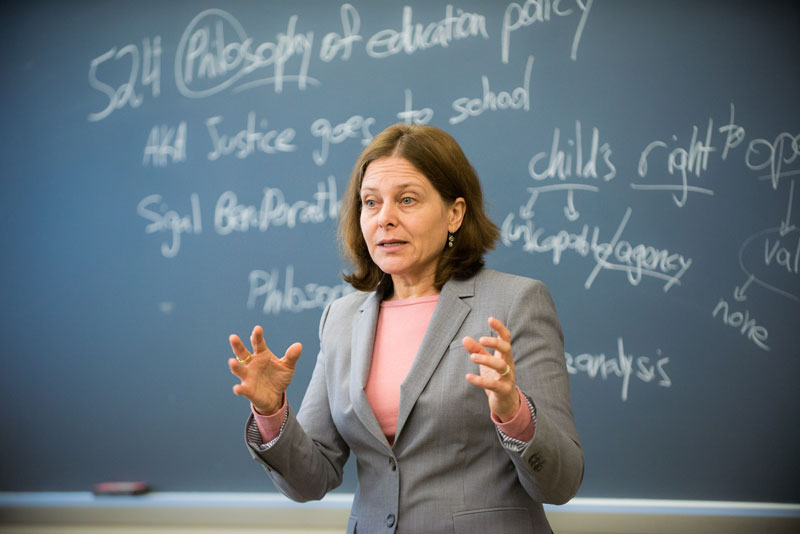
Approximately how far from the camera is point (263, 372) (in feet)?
4.22

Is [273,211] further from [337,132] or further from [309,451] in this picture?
[309,451]

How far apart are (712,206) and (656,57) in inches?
22.3

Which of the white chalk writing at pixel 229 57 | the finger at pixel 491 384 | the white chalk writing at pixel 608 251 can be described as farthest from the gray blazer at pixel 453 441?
the white chalk writing at pixel 229 57

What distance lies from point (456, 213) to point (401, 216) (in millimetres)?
149

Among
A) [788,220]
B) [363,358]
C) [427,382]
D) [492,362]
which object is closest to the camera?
[492,362]

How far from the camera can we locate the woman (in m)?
1.24

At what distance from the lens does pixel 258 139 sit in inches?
108

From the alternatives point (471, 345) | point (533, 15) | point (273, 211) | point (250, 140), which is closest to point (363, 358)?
point (471, 345)

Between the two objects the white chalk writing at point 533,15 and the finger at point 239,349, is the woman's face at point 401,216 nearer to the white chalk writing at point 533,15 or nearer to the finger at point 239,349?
the finger at point 239,349

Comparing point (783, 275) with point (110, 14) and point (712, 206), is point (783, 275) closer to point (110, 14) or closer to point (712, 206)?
point (712, 206)

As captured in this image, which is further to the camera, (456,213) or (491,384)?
(456,213)

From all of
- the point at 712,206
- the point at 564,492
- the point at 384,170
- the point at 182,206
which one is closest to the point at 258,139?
the point at 182,206

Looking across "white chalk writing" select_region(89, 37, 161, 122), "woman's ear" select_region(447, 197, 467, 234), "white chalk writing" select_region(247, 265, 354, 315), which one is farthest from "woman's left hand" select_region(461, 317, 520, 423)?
"white chalk writing" select_region(89, 37, 161, 122)

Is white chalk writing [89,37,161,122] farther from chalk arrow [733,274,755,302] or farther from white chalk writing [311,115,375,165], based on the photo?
chalk arrow [733,274,755,302]
